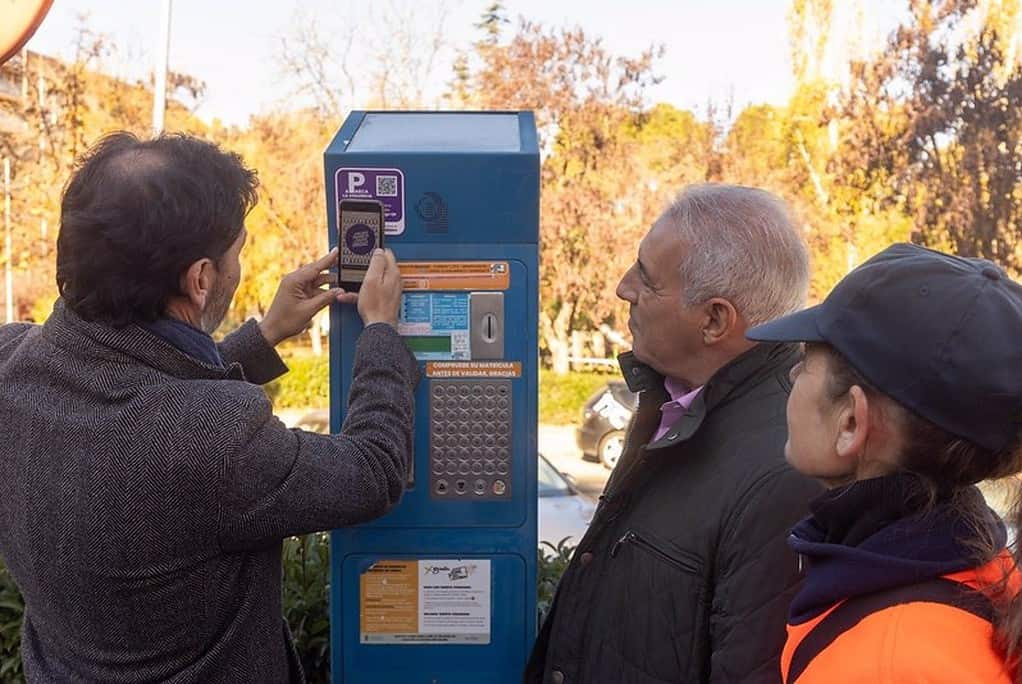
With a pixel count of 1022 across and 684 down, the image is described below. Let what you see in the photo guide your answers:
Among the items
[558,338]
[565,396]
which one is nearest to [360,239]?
[565,396]

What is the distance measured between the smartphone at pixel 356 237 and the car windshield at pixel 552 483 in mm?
4694

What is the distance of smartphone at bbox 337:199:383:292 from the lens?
201 centimetres

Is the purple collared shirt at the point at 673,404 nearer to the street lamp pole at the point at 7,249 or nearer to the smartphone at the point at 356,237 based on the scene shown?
the smartphone at the point at 356,237

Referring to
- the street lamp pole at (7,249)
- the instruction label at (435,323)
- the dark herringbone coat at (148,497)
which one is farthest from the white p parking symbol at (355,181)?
the street lamp pole at (7,249)

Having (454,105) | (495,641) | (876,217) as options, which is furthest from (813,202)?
(495,641)

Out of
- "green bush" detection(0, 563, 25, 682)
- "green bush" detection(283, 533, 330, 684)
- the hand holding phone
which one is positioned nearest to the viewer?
the hand holding phone

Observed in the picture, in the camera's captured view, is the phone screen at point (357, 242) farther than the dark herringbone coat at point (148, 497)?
Yes

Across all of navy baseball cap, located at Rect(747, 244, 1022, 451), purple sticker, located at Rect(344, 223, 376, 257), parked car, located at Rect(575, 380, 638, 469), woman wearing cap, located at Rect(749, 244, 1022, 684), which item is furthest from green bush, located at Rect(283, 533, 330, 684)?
parked car, located at Rect(575, 380, 638, 469)

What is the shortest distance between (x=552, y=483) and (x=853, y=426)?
5.80 m

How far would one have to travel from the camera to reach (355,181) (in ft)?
6.63

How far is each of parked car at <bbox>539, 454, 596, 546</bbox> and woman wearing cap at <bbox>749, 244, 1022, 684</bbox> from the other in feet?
16.2

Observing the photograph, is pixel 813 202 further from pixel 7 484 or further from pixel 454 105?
pixel 7 484

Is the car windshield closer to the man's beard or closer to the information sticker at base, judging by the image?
the information sticker at base

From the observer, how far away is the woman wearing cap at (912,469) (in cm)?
109
